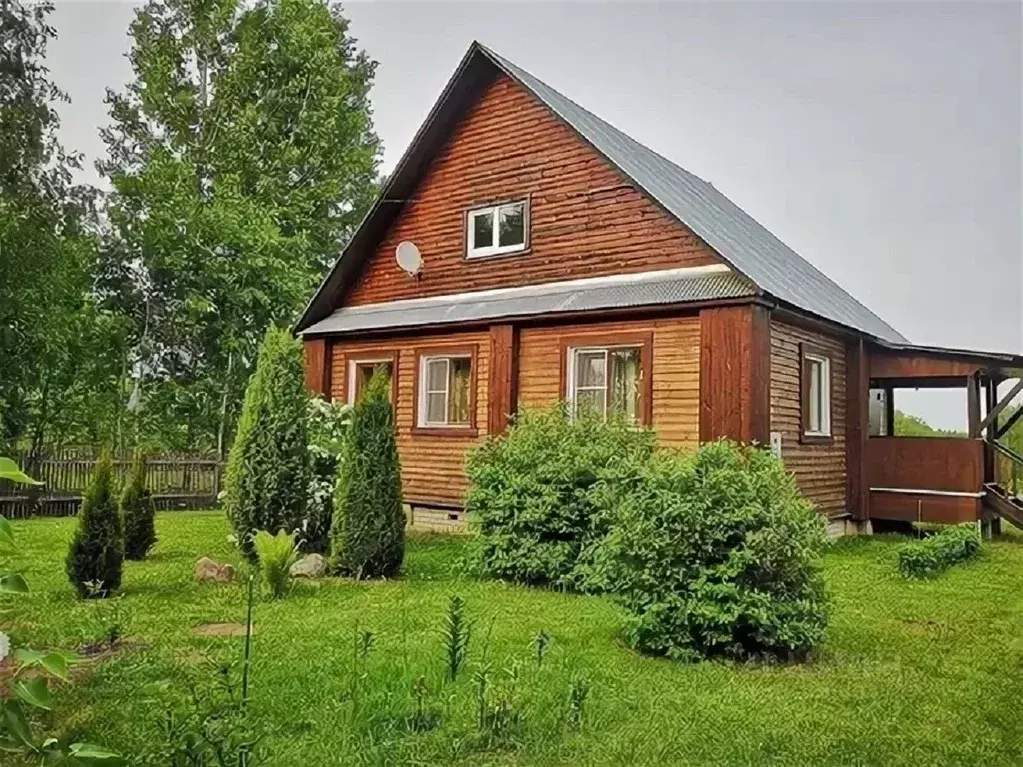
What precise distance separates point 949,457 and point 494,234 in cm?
610

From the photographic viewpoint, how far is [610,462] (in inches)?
260

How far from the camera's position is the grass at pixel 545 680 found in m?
2.81

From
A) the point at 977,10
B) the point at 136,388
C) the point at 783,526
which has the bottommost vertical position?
the point at 783,526

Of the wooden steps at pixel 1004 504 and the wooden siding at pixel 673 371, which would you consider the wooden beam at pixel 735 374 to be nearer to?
the wooden siding at pixel 673 371

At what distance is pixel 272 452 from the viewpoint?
277 inches

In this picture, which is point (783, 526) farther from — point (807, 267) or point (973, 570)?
point (807, 267)

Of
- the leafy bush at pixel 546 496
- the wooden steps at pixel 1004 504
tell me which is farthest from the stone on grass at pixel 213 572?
the wooden steps at pixel 1004 504

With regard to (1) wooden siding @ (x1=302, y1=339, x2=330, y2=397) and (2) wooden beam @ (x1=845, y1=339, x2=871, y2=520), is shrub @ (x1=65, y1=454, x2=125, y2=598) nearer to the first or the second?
(1) wooden siding @ (x1=302, y1=339, x2=330, y2=397)

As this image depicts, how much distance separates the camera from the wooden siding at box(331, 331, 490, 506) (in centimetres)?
994

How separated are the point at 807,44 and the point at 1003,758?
10.3ft

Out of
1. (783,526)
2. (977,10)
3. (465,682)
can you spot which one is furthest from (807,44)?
(465,682)

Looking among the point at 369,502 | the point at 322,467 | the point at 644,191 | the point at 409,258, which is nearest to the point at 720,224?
the point at 644,191

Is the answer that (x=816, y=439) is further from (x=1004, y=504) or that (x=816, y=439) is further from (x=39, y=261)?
(x=39, y=261)

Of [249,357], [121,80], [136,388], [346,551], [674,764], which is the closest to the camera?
[674,764]
